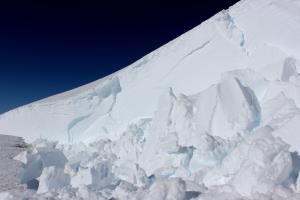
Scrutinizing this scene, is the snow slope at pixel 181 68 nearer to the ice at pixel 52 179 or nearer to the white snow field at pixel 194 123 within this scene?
the white snow field at pixel 194 123

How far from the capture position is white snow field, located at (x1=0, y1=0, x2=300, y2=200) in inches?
201

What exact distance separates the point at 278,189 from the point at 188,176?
2093 millimetres

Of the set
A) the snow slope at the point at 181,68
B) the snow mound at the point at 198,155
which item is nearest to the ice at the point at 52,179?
the snow mound at the point at 198,155

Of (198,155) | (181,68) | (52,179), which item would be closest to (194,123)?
(198,155)

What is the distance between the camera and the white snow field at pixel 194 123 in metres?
5.09

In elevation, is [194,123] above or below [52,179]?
above

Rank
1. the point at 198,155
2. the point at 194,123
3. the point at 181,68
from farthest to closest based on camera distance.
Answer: the point at 181,68 → the point at 194,123 → the point at 198,155

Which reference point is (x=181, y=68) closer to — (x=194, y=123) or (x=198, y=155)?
(x=194, y=123)

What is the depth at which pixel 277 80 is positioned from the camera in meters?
6.94

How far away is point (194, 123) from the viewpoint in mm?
7398

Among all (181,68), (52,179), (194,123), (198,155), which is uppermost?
(181,68)

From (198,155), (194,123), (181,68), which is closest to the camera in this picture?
(198,155)

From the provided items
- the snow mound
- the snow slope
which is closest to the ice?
the snow mound

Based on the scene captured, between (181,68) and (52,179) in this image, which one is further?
(181,68)
